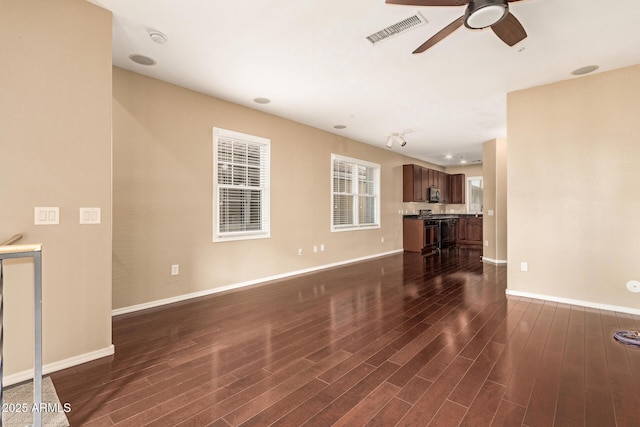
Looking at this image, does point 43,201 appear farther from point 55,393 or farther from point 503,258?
point 503,258

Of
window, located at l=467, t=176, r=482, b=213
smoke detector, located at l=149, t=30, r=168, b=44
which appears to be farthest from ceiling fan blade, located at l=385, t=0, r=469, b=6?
window, located at l=467, t=176, r=482, b=213

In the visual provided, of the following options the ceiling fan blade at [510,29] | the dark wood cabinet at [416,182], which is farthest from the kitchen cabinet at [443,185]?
the ceiling fan blade at [510,29]

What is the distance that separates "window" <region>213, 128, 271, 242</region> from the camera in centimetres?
431

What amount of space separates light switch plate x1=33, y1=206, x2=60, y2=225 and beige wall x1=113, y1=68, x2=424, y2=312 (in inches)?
45.1

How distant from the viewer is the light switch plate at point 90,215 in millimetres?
2330

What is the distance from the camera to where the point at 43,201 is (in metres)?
2.16

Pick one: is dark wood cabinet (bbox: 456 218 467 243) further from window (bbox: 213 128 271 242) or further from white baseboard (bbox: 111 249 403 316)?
window (bbox: 213 128 271 242)

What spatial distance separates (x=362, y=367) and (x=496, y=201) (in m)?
5.72

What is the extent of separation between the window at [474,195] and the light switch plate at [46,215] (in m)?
11.0

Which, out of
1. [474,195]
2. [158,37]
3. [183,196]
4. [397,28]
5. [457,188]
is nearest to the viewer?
[397,28]

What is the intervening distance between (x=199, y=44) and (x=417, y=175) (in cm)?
695

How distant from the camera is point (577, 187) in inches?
146

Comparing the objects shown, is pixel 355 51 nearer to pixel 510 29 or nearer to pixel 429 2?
pixel 429 2

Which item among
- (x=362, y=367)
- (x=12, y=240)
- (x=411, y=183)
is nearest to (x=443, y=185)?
(x=411, y=183)
